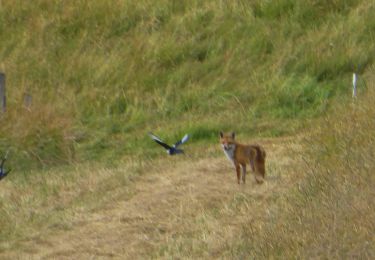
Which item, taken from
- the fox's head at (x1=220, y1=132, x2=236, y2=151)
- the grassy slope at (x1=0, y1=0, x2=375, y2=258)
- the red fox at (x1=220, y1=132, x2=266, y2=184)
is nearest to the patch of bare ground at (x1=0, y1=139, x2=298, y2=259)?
the red fox at (x1=220, y1=132, x2=266, y2=184)

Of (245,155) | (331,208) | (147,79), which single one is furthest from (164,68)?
(331,208)

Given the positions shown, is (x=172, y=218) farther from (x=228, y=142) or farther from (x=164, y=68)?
(x=164, y=68)

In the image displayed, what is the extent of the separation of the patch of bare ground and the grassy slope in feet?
0.90

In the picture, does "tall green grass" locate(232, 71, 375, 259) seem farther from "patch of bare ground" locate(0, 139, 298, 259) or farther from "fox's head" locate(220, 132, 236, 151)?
"fox's head" locate(220, 132, 236, 151)

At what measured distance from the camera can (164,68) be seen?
15914 mm

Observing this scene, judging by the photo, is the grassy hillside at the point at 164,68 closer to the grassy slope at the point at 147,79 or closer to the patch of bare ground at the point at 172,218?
the grassy slope at the point at 147,79

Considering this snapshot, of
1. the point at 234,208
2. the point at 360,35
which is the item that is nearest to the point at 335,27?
the point at 360,35

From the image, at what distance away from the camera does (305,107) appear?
1402 centimetres

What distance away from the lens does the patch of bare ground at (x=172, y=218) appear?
8.35 meters

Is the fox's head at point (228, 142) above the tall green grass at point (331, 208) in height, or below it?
below

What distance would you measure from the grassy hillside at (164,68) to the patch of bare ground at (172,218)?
2.54m

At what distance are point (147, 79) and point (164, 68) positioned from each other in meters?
0.42

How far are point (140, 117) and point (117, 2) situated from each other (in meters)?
3.64

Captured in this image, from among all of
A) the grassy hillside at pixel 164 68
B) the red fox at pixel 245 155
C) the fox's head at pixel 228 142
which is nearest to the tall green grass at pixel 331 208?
the red fox at pixel 245 155
